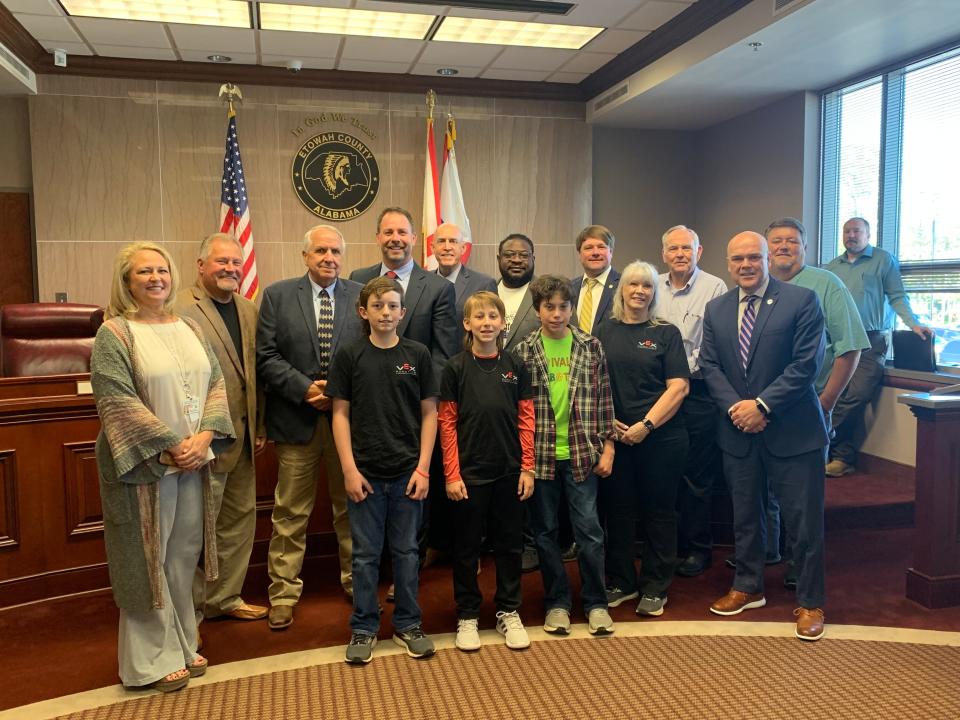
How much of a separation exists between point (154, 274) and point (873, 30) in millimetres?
4348

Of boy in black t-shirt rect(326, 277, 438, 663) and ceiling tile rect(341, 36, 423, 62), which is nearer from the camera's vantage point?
boy in black t-shirt rect(326, 277, 438, 663)

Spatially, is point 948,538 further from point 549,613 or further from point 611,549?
point 549,613

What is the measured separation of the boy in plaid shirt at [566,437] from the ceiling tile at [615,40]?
326 centimetres

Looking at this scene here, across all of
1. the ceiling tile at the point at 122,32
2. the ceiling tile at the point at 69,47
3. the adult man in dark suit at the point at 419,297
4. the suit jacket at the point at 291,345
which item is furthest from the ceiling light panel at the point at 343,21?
the suit jacket at the point at 291,345

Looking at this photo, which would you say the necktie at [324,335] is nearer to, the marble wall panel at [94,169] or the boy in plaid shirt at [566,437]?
the boy in plaid shirt at [566,437]

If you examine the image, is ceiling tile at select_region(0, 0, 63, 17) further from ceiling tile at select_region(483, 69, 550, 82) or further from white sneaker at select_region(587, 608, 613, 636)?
white sneaker at select_region(587, 608, 613, 636)

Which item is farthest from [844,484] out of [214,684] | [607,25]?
[214,684]

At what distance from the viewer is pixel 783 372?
3100 millimetres

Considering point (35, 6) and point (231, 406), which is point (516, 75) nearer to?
point (35, 6)

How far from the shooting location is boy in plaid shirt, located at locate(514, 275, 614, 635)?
3.00 metres

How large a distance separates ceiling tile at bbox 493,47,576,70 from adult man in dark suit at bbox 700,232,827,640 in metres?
3.31

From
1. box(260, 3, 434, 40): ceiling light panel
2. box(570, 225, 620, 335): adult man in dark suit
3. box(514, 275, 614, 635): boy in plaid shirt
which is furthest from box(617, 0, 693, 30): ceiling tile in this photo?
box(514, 275, 614, 635): boy in plaid shirt

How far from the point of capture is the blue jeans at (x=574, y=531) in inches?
119

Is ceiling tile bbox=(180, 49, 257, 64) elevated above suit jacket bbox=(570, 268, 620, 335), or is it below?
above
